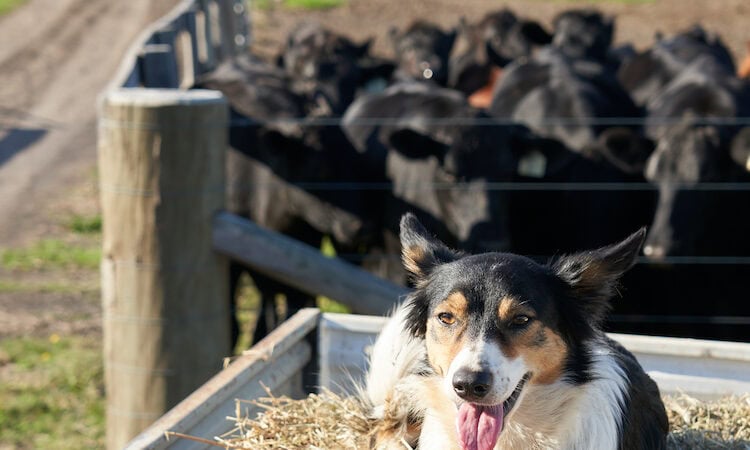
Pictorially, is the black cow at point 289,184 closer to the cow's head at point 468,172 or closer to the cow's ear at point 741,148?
the cow's head at point 468,172

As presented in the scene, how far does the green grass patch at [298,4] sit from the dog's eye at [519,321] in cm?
2373

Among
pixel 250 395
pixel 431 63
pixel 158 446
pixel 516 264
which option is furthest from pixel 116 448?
pixel 431 63

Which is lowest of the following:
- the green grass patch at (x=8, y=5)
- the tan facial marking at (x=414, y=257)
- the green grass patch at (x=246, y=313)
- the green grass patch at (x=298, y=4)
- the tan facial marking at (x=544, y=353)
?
the green grass patch at (x=246, y=313)

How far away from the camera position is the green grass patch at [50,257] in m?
10.3

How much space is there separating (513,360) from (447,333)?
0.74 ft

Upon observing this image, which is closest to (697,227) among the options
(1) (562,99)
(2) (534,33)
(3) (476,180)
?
(3) (476,180)

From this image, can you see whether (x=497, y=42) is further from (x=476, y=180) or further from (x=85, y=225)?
(x=476, y=180)

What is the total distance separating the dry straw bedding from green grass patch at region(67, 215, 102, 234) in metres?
8.04

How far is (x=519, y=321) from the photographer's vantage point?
312 cm

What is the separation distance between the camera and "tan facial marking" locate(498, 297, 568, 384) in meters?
3.11

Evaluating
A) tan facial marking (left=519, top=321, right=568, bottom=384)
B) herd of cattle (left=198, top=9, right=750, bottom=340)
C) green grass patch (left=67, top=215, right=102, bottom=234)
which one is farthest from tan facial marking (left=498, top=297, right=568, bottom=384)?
green grass patch (left=67, top=215, right=102, bottom=234)

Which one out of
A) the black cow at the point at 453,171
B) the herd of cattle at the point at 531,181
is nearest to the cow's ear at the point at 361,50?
the herd of cattle at the point at 531,181

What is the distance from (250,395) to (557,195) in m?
4.73

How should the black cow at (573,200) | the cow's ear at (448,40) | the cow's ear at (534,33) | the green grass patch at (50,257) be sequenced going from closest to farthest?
the black cow at (573,200) → the green grass patch at (50,257) → the cow's ear at (448,40) → the cow's ear at (534,33)
